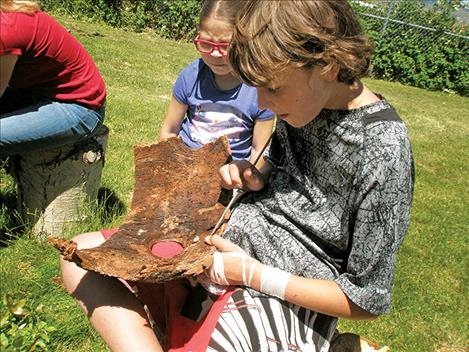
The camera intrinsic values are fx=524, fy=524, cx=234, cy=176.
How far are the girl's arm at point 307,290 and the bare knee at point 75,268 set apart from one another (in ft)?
1.84

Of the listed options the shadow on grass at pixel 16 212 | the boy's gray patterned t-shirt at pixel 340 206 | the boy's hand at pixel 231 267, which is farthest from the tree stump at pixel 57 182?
the boy's hand at pixel 231 267

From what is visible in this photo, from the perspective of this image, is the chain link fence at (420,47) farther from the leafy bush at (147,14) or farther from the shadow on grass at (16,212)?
the shadow on grass at (16,212)

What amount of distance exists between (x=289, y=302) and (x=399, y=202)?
49cm

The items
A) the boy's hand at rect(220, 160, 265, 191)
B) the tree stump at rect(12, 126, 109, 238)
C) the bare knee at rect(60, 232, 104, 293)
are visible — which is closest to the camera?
the bare knee at rect(60, 232, 104, 293)

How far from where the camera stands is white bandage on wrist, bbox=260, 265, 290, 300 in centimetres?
166

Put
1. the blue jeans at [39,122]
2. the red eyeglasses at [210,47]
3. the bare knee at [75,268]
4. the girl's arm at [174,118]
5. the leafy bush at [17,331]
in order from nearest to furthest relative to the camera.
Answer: the leafy bush at [17,331], the bare knee at [75,268], the blue jeans at [39,122], the red eyeglasses at [210,47], the girl's arm at [174,118]

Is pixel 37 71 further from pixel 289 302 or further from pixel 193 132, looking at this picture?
pixel 289 302

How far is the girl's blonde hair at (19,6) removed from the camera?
93.4 inches

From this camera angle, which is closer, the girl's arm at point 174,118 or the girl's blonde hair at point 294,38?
the girl's blonde hair at point 294,38

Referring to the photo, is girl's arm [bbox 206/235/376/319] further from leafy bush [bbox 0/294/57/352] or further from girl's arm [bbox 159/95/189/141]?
girl's arm [bbox 159/95/189/141]

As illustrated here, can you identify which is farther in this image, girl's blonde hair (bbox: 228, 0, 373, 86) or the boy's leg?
the boy's leg

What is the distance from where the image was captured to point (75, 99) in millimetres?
2779

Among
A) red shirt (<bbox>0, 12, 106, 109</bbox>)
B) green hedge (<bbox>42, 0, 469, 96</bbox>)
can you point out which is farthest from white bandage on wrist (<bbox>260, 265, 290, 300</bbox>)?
green hedge (<bbox>42, 0, 469, 96</bbox>)

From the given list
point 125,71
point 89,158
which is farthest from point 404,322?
point 125,71
